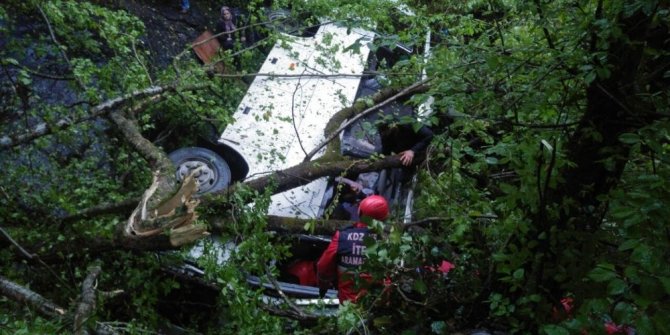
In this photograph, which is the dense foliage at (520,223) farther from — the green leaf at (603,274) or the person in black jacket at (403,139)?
the person in black jacket at (403,139)

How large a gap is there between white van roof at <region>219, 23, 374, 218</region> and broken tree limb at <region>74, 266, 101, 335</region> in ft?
8.11

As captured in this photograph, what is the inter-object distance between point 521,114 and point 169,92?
375 centimetres

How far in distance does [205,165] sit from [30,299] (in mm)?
3214

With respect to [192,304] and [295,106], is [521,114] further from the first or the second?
[295,106]

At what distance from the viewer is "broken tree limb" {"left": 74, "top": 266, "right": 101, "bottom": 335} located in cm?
278

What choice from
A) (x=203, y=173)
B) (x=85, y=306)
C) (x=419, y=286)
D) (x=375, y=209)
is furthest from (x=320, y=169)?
(x=419, y=286)

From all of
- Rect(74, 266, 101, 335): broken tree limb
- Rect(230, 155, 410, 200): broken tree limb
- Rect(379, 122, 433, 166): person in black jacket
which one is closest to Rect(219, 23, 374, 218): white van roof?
Rect(230, 155, 410, 200): broken tree limb

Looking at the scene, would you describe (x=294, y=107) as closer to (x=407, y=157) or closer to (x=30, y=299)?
(x=407, y=157)

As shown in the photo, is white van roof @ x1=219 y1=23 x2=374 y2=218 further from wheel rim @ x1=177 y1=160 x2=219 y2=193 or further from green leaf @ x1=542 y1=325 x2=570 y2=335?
green leaf @ x1=542 y1=325 x2=570 y2=335

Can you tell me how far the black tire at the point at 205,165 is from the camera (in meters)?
6.12

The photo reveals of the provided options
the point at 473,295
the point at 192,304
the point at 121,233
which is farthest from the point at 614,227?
the point at 192,304

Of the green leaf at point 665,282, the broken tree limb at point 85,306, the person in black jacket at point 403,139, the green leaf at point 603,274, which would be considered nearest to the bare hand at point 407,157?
the person in black jacket at point 403,139

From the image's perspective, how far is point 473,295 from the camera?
2643mm

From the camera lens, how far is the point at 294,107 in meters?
6.89
